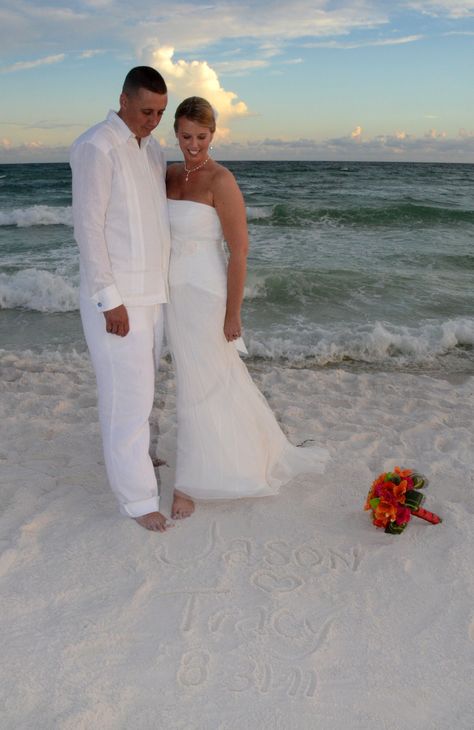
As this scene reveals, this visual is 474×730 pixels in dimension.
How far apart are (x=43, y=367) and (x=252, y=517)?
3454 mm

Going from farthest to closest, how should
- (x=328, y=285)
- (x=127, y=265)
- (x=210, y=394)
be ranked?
(x=328, y=285) < (x=210, y=394) < (x=127, y=265)

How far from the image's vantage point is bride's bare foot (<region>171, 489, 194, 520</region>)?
3352mm

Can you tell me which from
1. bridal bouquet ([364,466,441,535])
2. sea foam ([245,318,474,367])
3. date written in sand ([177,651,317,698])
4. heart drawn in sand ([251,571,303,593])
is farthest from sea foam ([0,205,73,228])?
date written in sand ([177,651,317,698])

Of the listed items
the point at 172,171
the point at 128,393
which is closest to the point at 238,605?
the point at 128,393

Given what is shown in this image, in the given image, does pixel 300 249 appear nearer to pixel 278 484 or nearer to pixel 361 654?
pixel 278 484

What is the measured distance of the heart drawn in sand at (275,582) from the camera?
280 centimetres

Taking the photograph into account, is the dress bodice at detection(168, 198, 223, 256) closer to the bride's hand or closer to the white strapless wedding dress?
the white strapless wedding dress

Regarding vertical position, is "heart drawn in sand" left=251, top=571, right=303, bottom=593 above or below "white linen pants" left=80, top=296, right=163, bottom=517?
below

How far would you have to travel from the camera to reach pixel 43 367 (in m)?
6.12

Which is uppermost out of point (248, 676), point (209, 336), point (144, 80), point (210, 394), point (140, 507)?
point (144, 80)

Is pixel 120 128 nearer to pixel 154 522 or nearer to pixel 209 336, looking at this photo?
pixel 209 336

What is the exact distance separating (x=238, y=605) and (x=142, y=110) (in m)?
2.15

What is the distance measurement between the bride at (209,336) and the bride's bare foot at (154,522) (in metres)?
0.10

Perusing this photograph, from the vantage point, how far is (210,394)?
3.38m
